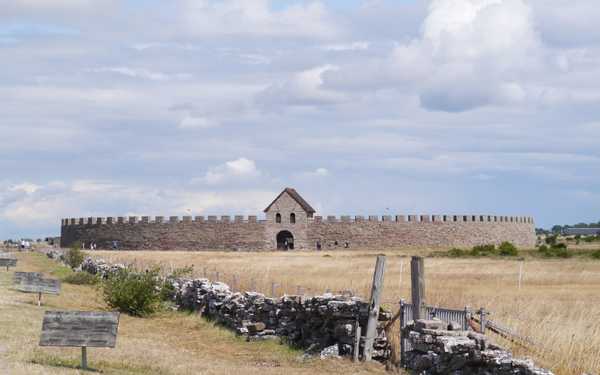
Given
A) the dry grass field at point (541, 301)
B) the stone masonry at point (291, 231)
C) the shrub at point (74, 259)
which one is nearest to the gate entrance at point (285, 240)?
the stone masonry at point (291, 231)

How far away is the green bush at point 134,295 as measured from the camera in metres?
24.0

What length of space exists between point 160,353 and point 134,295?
754 centimetres

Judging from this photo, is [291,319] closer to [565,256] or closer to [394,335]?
[394,335]

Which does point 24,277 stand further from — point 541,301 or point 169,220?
point 169,220

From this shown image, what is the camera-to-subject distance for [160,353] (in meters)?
16.7

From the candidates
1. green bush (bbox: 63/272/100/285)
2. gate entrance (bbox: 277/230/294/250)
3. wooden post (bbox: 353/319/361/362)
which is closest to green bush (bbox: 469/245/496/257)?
Answer: gate entrance (bbox: 277/230/294/250)

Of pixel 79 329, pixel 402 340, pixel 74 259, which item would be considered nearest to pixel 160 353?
pixel 79 329

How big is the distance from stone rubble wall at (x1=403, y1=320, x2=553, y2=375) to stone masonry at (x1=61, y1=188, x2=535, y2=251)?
6077 centimetres

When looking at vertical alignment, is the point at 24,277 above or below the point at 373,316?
above

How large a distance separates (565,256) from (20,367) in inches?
1541

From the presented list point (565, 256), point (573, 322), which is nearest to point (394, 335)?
point (573, 322)

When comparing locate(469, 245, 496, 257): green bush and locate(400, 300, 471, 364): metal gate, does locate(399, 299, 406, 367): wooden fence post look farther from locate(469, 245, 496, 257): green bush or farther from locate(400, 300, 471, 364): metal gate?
locate(469, 245, 496, 257): green bush

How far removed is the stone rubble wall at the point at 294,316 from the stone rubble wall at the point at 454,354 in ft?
5.90

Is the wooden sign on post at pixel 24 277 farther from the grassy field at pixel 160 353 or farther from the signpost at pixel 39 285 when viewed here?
the grassy field at pixel 160 353
